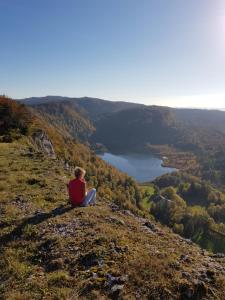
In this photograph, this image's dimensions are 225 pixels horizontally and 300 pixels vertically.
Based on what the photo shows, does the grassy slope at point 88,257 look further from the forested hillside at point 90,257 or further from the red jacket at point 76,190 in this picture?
the red jacket at point 76,190

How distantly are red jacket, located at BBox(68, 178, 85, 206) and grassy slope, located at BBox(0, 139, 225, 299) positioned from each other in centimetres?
54

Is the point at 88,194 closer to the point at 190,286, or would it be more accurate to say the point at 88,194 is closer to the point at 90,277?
the point at 90,277

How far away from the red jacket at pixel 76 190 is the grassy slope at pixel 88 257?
0.54 metres

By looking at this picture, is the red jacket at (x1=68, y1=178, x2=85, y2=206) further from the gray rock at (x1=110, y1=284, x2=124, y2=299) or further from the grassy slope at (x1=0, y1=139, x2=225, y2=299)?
the gray rock at (x1=110, y1=284, x2=124, y2=299)

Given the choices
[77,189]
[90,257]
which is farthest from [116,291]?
[77,189]

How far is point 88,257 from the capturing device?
28.4 feet

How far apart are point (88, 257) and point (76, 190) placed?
16.7ft

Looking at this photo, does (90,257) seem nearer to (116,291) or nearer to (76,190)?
(116,291)

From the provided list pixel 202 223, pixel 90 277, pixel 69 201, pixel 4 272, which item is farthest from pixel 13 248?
pixel 202 223

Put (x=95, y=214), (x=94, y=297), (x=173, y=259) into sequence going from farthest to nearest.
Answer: (x=95, y=214) < (x=173, y=259) < (x=94, y=297)

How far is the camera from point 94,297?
681 cm

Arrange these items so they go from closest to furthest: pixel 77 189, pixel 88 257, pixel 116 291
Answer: pixel 116 291, pixel 88 257, pixel 77 189

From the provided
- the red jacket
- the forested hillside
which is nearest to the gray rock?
the forested hillside

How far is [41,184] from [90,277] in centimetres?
1009
